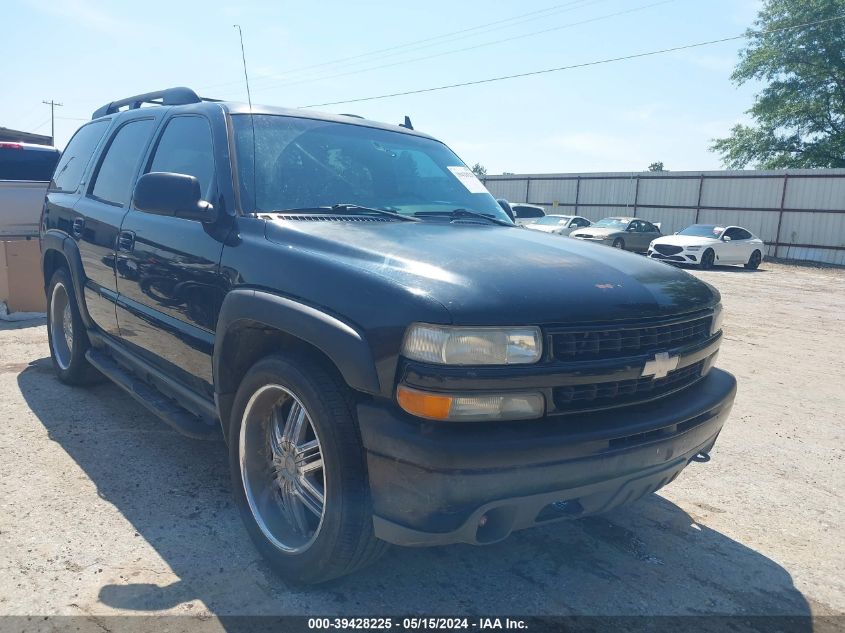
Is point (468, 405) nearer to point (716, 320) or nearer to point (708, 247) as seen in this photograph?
point (716, 320)

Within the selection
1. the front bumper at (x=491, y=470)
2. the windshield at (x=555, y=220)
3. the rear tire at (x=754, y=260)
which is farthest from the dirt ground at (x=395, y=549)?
the windshield at (x=555, y=220)

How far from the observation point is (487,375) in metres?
2.06

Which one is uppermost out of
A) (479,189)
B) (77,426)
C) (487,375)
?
(479,189)

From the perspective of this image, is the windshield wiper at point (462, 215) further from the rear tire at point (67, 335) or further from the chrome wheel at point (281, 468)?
the rear tire at point (67, 335)

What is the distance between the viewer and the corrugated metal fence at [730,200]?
24.2 metres

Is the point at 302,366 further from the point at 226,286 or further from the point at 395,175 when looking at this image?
the point at 395,175

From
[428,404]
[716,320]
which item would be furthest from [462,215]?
[428,404]

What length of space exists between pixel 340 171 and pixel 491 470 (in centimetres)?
186

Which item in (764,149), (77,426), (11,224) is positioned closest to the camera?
(77,426)

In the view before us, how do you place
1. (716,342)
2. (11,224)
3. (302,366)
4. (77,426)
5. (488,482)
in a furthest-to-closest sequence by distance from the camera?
(11,224) → (77,426) → (716,342) → (302,366) → (488,482)

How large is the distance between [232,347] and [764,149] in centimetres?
4001

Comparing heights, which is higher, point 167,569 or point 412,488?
point 412,488

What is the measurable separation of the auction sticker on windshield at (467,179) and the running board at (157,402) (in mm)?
1959

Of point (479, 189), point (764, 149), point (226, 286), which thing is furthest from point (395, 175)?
point (764, 149)
